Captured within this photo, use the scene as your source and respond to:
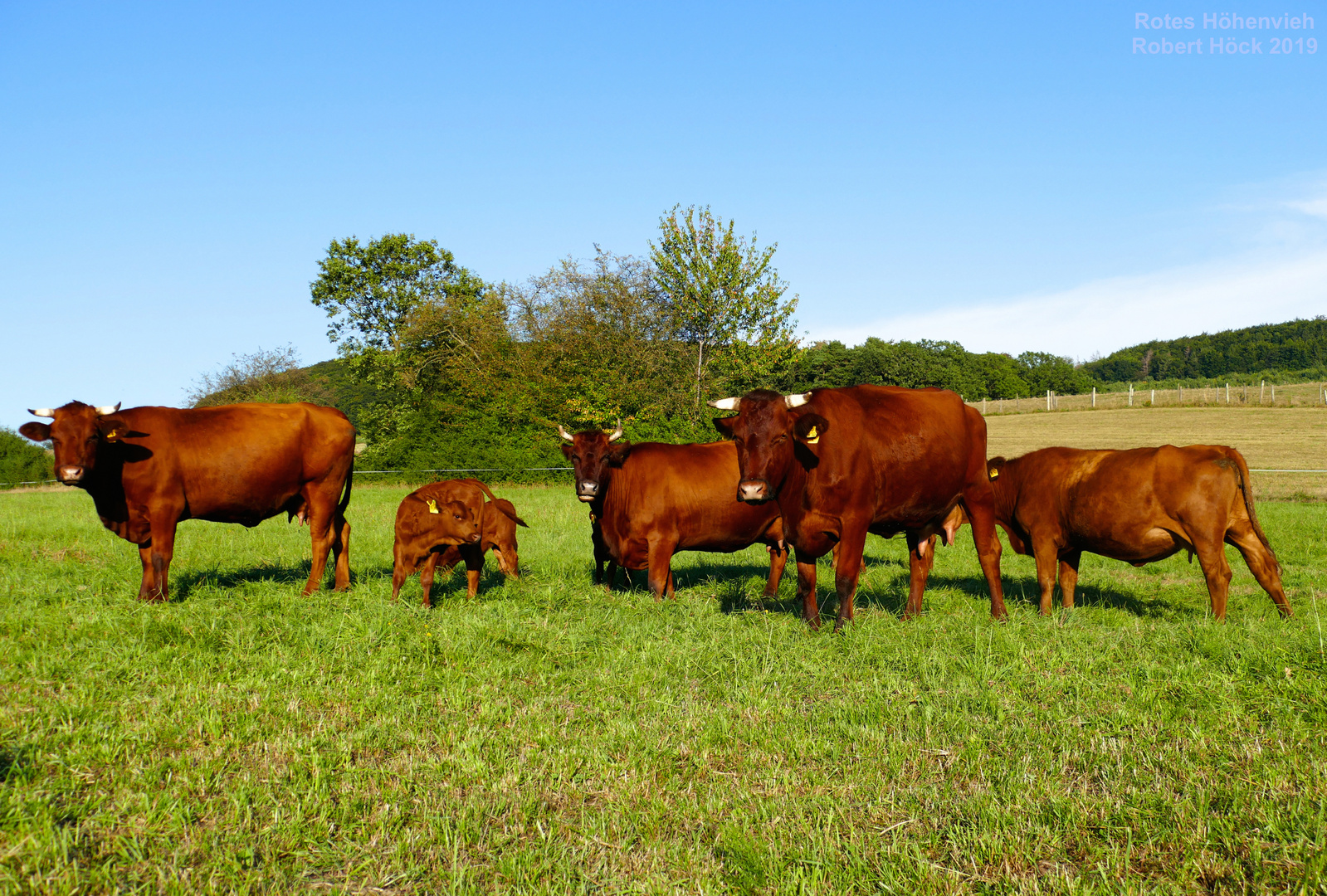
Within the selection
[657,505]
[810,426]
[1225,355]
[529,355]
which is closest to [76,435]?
[657,505]

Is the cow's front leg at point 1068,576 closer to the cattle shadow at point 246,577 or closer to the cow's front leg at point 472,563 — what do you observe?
the cow's front leg at point 472,563

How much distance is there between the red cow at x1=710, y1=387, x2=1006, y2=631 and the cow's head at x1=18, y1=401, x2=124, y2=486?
571 centimetres

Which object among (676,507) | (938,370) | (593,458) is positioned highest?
(938,370)

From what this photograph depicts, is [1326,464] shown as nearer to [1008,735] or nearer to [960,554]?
[960,554]

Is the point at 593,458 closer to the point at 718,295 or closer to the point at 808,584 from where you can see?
the point at 808,584

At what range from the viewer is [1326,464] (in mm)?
29922

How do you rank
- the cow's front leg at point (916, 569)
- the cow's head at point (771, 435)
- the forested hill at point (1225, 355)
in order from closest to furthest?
the cow's head at point (771, 435), the cow's front leg at point (916, 569), the forested hill at point (1225, 355)

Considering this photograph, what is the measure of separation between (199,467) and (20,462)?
36.9m

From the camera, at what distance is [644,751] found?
4191mm

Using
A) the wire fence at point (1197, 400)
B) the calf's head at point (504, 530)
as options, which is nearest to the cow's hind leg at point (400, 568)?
the calf's head at point (504, 530)

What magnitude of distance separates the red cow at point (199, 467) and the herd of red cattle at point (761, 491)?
0.02 metres

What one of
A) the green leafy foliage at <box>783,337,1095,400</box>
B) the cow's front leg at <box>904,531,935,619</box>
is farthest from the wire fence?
the cow's front leg at <box>904,531,935,619</box>

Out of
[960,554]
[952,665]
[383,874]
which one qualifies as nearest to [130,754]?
[383,874]

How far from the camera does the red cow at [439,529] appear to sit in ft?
27.4
